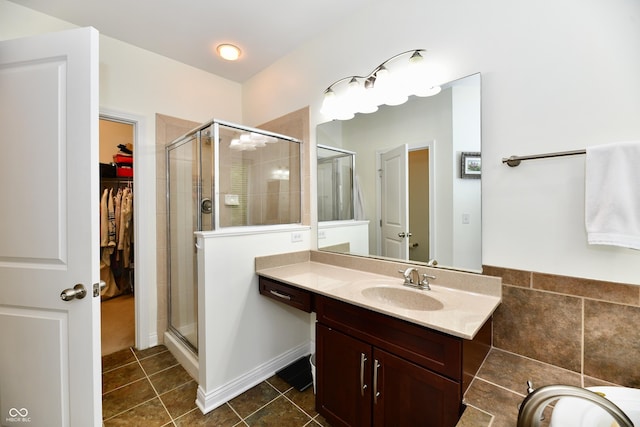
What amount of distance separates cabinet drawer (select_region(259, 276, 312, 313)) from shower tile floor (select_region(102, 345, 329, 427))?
2.17ft

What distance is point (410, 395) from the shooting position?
3.57 ft

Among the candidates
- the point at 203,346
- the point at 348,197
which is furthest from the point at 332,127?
the point at 203,346

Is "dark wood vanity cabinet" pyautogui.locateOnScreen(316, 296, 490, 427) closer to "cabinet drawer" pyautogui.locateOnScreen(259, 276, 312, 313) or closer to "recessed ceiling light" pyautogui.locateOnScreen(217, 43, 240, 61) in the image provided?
"cabinet drawer" pyautogui.locateOnScreen(259, 276, 312, 313)

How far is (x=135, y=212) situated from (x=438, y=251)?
2.43 meters

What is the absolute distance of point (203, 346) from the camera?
1656mm

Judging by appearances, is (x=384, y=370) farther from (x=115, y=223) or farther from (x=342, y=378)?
(x=115, y=223)

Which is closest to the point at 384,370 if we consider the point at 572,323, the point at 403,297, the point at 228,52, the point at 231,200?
the point at 403,297

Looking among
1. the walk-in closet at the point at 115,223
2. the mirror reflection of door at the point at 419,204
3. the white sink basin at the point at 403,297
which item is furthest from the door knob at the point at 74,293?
Result: the walk-in closet at the point at 115,223

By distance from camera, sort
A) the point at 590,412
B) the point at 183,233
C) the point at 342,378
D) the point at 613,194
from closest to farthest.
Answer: the point at 590,412 < the point at 613,194 < the point at 342,378 < the point at 183,233

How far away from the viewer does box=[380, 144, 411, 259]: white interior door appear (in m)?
1.67

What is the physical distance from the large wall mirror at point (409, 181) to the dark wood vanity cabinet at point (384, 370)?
55 cm

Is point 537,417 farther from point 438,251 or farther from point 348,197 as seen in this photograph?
point 348,197

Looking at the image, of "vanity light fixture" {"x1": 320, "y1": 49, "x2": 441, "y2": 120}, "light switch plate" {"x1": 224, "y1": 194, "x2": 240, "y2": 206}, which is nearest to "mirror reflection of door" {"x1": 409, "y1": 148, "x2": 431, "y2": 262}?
"vanity light fixture" {"x1": 320, "y1": 49, "x2": 441, "y2": 120}

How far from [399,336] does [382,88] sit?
1.44 m
